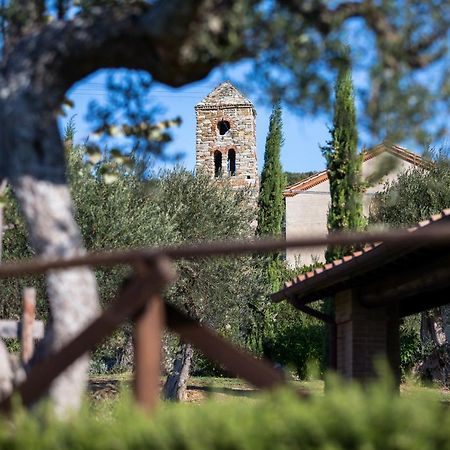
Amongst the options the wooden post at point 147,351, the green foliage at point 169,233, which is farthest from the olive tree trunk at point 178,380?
the wooden post at point 147,351

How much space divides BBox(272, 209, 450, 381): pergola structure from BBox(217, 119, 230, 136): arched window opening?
74.7 ft

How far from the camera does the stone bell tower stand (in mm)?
34000

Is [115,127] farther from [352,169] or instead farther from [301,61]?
[352,169]

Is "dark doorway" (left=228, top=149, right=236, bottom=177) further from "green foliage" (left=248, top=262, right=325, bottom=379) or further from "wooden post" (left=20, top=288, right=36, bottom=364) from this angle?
"wooden post" (left=20, top=288, right=36, bottom=364)

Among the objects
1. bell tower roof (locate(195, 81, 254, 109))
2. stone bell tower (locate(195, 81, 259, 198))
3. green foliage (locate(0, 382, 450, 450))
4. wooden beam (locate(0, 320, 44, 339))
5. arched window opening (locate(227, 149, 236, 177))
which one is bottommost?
green foliage (locate(0, 382, 450, 450))

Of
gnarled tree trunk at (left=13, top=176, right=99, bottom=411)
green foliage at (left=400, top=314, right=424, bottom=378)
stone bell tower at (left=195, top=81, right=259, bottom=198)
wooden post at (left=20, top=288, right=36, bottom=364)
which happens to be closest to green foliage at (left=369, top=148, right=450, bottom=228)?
green foliage at (left=400, top=314, right=424, bottom=378)

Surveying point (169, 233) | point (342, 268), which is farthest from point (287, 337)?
point (342, 268)

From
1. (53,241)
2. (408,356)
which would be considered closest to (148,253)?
(53,241)

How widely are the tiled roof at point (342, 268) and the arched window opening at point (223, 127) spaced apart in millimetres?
23165

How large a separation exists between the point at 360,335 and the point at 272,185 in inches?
787

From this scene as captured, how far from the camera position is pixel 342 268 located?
950 cm

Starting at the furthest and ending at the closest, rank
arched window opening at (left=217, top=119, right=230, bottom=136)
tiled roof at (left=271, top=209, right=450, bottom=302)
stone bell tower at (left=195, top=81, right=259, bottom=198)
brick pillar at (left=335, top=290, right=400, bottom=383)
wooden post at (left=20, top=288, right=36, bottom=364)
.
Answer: arched window opening at (left=217, top=119, right=230, bottom=136) → stone bell tower at (left=195, top=81, right=259, bottom=198) → brick pillar at (left=335, top=290, right=400, bottom=383) → tiled roof at (left=271, top=209, right=450, bottom=302) → wooden post at (left=20, top=288, right=36, bottom=364)

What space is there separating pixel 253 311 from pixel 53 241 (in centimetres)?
2187

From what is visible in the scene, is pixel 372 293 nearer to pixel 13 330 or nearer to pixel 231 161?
pixel 13 330
